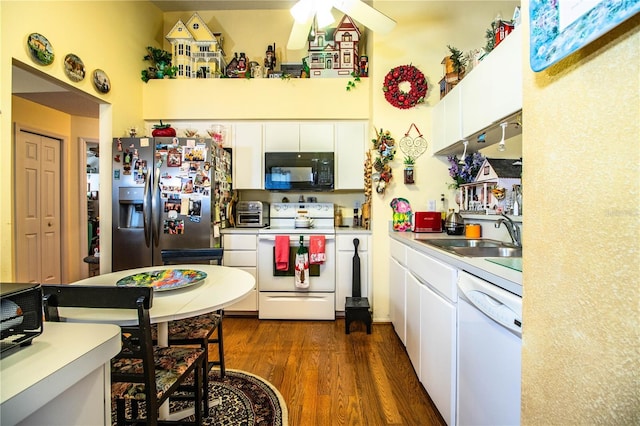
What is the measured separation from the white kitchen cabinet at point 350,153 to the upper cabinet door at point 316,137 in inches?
3.6

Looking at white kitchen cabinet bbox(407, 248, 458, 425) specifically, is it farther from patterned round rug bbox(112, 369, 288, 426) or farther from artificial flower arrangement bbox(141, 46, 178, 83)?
artificial flower arrangement bbox(141, 46, 178, 83)

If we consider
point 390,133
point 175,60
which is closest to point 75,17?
point 175,60

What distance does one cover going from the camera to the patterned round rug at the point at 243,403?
1511mm

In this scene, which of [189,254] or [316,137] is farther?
[316,137]

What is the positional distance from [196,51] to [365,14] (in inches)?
88.9

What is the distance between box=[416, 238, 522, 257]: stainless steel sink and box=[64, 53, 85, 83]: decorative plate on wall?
3095 mm

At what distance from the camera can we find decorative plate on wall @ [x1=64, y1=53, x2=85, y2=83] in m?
2.26

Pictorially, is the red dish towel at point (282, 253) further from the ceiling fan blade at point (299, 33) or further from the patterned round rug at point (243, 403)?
the ceiling fan blade at point (299, 33)

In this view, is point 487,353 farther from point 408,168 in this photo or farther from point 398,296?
point 408,168

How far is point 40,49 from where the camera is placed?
2012mm

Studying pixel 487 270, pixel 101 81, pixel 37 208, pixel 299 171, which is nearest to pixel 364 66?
pixel 299 171

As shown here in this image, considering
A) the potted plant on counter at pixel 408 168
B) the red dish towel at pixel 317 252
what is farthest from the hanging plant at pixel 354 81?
the red dish towel at pixel 317 252

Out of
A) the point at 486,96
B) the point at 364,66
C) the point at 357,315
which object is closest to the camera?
the point at 486,96

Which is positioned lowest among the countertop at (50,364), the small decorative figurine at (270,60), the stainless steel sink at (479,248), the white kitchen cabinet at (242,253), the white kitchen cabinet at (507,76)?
the white kitchen cabinet at (242,253)
